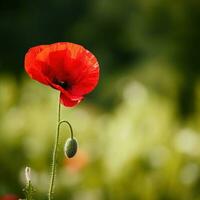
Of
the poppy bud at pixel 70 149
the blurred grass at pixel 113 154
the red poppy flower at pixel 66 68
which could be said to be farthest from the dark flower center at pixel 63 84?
the blurred grass at pixel 113 154

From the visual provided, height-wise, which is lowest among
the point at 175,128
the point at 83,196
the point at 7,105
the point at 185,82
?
the point at 83,196

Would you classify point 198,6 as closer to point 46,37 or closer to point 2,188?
point 46,37

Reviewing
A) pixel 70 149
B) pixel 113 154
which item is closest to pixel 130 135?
pixel 113 154

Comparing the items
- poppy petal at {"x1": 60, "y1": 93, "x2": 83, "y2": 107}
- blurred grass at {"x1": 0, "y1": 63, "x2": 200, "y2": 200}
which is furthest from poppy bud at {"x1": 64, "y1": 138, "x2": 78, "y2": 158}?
blurred grass at {"x1": 0, "y1": 63, "x2": 200, "y2": 200}

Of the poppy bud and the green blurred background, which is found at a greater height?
the green blurred background

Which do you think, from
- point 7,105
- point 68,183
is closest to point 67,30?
point 7,105

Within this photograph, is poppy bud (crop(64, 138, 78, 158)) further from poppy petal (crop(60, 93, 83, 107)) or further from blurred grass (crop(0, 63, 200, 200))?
blurred grass (crop(0, 63, 200, 200))

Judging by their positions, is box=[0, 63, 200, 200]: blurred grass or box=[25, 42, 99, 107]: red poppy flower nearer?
box=[25, 42, 99, 107]: red poppy flower

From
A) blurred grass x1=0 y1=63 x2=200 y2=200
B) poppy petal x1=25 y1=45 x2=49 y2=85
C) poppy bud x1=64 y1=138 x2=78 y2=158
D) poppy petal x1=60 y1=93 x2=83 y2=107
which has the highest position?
blurred grass x1=0 y1=63 x2=200 y2=200
